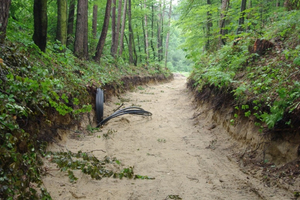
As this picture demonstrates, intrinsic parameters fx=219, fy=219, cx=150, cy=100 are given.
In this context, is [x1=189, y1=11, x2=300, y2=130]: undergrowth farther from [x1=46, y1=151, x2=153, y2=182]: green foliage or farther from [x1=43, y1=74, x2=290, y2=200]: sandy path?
[x1=46, y1=151, x2=153, y2=182]: green foliage

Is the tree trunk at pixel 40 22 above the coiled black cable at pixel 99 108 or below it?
above

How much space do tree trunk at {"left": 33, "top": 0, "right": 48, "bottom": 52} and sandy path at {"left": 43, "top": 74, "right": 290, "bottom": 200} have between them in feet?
10.2

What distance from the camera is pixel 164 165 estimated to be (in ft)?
16.2

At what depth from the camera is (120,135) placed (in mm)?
6957

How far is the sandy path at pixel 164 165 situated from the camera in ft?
11.8

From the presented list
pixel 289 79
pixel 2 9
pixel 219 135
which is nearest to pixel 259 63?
pixel 289 79

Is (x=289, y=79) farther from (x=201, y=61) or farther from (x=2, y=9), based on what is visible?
(x=201, y=61)

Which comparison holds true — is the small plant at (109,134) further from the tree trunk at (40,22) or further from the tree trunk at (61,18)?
the tree trunk at (61,18)

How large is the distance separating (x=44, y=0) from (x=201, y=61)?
9.04m

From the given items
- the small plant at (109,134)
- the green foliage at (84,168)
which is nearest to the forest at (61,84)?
the green foliage at (84,168)

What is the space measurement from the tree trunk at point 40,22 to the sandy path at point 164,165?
310 cm

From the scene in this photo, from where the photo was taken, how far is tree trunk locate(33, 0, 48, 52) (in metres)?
5.88

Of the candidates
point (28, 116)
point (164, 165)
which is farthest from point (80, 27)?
point (164, 165)

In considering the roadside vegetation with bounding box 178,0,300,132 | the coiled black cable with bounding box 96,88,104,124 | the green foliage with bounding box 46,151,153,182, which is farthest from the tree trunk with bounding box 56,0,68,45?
the green foliage with bounding box 46,151,153,182
